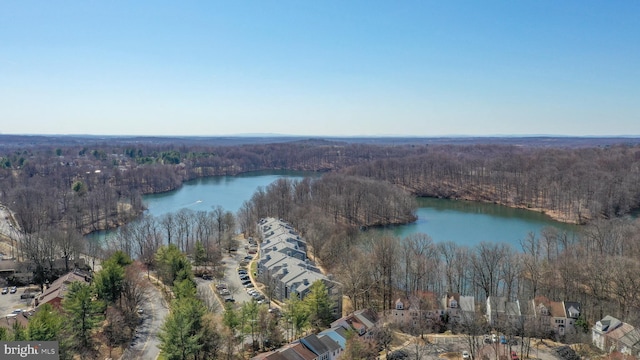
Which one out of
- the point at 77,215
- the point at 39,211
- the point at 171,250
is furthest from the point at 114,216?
the point at 171,250

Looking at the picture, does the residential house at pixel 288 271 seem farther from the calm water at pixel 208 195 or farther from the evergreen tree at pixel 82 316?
the calm water at pixel 208 195

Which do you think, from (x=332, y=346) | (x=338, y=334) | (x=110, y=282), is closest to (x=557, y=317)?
(x=338, y=334)

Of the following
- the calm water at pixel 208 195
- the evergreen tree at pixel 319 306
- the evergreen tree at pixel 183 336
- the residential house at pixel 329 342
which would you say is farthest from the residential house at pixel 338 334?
the calm water at pixel 208 195

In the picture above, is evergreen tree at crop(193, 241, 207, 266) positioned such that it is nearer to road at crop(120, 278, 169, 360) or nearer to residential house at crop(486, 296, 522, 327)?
road at crop(120, 278, 169, 360)

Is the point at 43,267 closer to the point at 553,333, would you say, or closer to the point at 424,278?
the point at 424,278

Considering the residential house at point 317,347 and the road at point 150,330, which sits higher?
the residential house at point 317,347

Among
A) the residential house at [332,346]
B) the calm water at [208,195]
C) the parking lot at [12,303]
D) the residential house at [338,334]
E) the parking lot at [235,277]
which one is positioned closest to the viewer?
the residential house at [332,346]

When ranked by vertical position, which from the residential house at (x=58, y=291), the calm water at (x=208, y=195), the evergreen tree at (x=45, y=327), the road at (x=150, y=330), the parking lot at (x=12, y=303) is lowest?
the calm water at (x=208, y=195)
